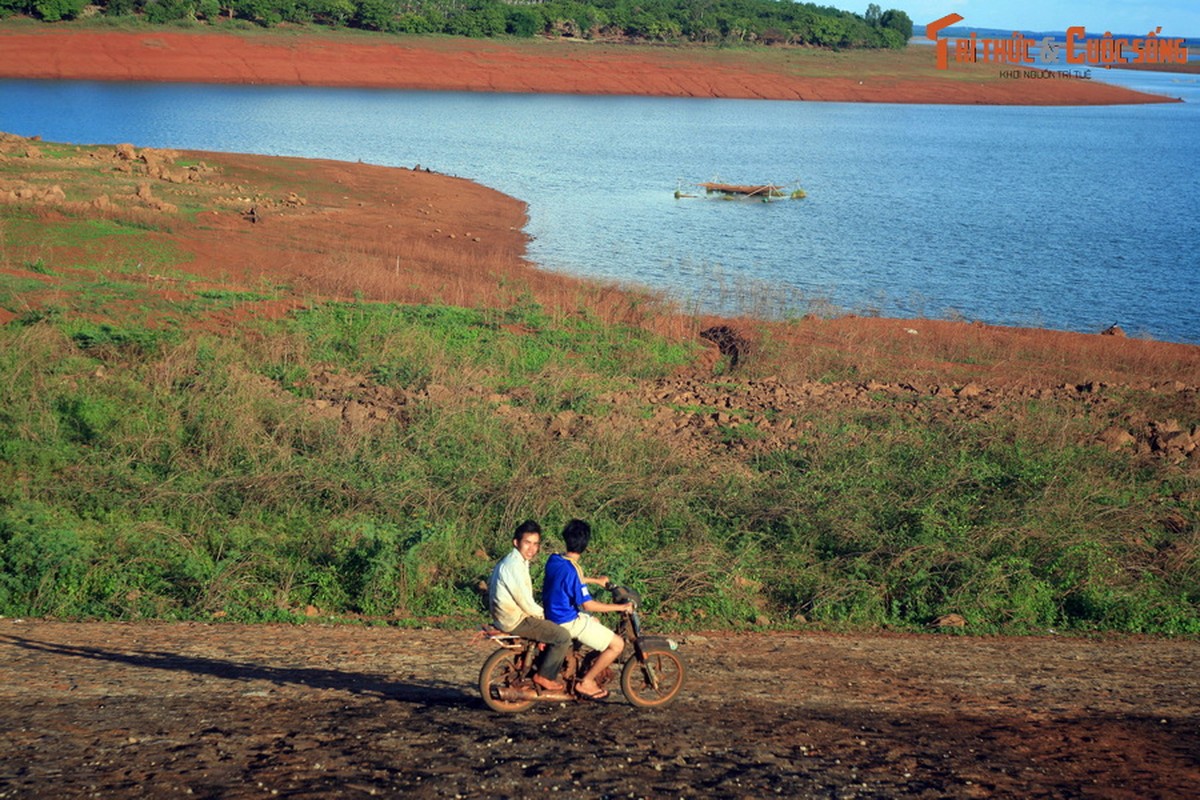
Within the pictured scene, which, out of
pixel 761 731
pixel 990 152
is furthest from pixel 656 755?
pixel 990 152

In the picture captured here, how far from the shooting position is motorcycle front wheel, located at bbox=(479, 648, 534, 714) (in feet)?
22.7

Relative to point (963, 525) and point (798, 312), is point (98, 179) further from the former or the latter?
point (963, 525)

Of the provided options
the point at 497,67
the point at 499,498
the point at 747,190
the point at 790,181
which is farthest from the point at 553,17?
the point at 499,498

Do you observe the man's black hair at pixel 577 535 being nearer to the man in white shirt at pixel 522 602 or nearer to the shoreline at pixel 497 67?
the man in white shirt at pixel 522 602

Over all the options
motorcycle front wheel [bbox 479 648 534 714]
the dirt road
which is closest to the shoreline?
the dirt road

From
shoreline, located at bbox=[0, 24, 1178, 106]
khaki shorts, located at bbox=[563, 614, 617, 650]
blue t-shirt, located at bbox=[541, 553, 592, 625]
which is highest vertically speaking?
shoreline, located at bbox=[0, 24, 1178, 106]

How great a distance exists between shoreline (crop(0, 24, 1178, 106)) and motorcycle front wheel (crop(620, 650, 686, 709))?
75.1 metres

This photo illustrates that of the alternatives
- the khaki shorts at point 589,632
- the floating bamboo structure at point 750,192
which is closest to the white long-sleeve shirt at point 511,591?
the khaki shorts at point 589,632

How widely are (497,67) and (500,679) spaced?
83728 mm

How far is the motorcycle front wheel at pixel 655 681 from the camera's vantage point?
709cm

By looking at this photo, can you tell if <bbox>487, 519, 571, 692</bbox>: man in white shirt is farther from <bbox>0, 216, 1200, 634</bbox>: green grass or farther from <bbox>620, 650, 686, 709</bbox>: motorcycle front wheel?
<bbox>0, 216, 1200, 634</bbox>: green grass

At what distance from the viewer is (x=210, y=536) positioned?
10.8 metres

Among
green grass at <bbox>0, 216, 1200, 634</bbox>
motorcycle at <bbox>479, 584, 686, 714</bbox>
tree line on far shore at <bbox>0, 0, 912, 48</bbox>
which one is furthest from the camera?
tree line on far shore at <bbox>0, 0, 912, 48</bbox>

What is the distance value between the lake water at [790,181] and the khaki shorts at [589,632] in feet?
55.1
